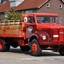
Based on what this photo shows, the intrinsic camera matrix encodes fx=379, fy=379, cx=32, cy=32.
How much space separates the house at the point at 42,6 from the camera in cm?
6456

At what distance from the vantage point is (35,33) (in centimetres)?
2039

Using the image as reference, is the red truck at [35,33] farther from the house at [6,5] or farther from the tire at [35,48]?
the house at [6,5]

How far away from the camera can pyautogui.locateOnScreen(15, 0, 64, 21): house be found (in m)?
64.6

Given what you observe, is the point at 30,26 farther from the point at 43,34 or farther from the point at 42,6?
the point at 42,6

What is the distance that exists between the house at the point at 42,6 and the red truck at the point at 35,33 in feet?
132

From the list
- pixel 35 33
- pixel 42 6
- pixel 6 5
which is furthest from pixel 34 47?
pixel 6 5

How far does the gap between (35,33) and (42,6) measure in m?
45.0

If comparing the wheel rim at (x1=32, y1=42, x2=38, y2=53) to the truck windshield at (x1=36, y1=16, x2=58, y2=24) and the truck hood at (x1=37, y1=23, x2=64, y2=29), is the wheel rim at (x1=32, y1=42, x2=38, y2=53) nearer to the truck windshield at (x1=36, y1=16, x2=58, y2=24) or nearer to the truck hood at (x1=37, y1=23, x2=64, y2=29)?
the truck hood at (x1=37, y1=23, x2=64, y2=29)

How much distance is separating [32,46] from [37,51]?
59 cm

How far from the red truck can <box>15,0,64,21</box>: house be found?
40.1 metres

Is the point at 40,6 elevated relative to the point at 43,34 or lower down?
elevated

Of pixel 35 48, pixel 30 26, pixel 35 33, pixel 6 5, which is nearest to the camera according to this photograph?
pixel 35 48

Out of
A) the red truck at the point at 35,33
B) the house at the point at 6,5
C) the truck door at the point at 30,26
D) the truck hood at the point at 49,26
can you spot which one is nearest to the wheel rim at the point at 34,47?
the red truck at the point at 35,33

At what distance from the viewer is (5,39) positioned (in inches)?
950
